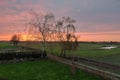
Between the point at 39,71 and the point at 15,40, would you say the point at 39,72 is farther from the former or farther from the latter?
the point at 15,40

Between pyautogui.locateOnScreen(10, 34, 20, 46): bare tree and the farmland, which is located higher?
pyautogui.locateOnScreen(10, 34, 20, 46): bare tree

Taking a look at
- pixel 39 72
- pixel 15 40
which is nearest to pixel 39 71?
pixel 39 72

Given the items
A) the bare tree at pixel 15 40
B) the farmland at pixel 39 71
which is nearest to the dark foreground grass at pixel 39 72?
the farmland at pixel 39 71

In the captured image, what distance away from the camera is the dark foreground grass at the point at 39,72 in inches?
1836

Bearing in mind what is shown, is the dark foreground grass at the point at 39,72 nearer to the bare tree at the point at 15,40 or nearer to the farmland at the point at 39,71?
the farmland at the point at 39,71

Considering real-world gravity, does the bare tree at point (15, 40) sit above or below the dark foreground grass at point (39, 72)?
above

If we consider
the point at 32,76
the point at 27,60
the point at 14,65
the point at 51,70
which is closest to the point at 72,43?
the point at 27,60

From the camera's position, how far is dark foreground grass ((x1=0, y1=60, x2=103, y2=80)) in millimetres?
46625

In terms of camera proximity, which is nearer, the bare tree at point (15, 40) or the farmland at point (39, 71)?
the farmland at point (39, 71)

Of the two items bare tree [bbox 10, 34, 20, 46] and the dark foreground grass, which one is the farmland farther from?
bare tree [bbox 10, 34, 20, 46]

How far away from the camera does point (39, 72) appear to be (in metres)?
54.1

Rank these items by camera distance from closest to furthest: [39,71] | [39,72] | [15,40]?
[39,72]
[39,71]
[15,40]

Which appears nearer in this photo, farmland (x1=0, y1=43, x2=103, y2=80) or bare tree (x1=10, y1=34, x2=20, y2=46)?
farmland (x1=0, y1=43, x2=103, y2=80)

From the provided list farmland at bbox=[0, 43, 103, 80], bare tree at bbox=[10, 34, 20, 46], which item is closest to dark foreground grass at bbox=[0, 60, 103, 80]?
farmland at bbox=[0, 43, 103, 80]
